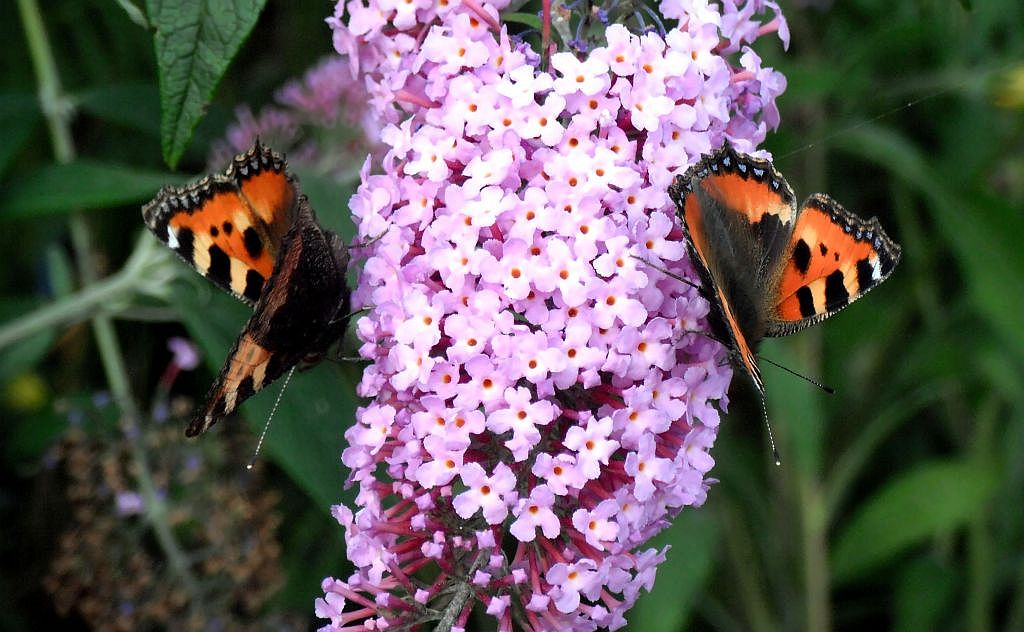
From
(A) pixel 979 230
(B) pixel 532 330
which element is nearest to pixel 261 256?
(B) pixel 532 330

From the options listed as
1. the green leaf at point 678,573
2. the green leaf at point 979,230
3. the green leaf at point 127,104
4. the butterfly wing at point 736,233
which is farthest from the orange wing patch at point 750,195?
the green leaf at point 127,104

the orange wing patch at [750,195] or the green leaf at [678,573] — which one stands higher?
the orange wing patch at [750,195]

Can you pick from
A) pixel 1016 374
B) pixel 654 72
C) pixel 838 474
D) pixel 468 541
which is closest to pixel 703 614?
pixel 838 474

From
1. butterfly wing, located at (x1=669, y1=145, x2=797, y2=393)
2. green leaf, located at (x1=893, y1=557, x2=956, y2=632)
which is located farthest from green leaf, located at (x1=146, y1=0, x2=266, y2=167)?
green leaf, located at (x1=893, y1=557, x2=956, y2=632)

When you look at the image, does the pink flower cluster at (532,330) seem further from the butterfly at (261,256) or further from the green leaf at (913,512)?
the green leaf at (913,512)

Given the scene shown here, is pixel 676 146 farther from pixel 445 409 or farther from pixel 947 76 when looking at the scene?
pixel 947 76

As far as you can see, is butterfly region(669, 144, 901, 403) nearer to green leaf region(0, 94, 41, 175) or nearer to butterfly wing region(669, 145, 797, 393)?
butterfly wing region(669, 145, 797, 393)
